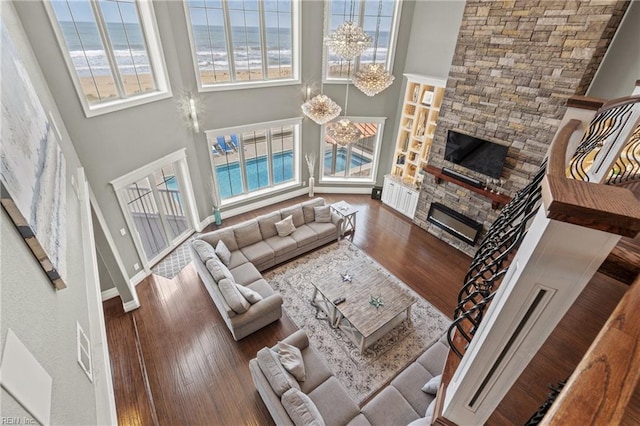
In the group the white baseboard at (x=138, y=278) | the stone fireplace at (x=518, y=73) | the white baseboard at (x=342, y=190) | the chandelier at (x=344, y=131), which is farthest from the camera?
the white baseboard at (x=342, y=190)

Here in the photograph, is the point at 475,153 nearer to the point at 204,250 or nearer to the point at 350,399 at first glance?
the point at 350,399

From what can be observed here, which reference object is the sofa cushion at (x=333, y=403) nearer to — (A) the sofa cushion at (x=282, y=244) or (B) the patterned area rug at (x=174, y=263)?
(A) the sofa cushion at (x=282, y=244)

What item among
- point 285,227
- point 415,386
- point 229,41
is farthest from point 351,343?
point 229,41

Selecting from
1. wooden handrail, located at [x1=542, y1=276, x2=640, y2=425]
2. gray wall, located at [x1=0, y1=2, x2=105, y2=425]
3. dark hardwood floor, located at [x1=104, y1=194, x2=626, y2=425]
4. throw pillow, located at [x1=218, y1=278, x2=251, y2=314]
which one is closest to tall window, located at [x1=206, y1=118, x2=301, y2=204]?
dark hardwood floor, located at [x1=104, y1=194, x2=626, y2=425]

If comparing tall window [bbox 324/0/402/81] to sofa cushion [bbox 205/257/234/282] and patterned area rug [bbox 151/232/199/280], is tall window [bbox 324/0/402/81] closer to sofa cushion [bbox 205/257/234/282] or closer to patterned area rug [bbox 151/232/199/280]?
sofa cushion [bbox 205/257/234/282]

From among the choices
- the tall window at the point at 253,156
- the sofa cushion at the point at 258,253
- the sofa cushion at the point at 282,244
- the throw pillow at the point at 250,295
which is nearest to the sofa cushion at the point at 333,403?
the throw pillow at the point at 250,295

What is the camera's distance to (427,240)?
7.02m

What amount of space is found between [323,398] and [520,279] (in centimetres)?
330

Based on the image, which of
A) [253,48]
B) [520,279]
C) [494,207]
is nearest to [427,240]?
[494,207]

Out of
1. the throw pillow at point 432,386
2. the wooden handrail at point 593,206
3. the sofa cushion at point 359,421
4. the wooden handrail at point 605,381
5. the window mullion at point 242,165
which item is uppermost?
the wooden handrail at point 593,206

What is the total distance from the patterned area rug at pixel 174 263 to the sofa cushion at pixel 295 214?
229 centimetres

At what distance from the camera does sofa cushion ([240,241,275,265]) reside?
5779 mm

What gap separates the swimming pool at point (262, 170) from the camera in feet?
24.7

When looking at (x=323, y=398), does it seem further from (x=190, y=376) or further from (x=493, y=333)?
(x=493, y=333)
